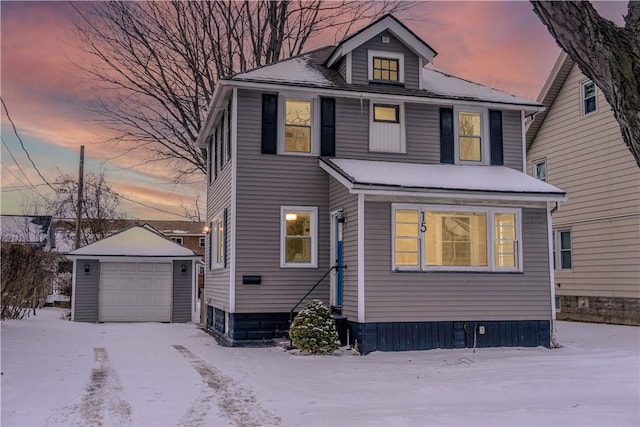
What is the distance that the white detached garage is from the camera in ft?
65.8

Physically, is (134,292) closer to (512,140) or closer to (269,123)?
(269,123)

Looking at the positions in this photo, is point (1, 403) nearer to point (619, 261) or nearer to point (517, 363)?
point (517, 363)

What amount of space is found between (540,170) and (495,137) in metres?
7.52

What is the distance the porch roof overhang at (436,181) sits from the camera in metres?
12.0

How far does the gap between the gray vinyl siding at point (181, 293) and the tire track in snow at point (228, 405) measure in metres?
11.7

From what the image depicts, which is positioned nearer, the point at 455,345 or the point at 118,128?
the point at 455,345

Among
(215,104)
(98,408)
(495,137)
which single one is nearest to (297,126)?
(215,104)

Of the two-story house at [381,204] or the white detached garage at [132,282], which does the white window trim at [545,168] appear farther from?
the white detached garage at [132,282]

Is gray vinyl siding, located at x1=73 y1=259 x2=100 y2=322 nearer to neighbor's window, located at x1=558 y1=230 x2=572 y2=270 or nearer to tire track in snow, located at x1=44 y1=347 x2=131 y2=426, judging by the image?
tire track in snow, located at x1=44 y1=347 x2=131 y2=426

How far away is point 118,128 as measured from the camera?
77.5 feet

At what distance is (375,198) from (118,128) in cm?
1487

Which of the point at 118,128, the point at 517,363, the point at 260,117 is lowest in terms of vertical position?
the point at 517,363

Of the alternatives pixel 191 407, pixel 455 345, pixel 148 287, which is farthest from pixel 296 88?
pixel 148 287

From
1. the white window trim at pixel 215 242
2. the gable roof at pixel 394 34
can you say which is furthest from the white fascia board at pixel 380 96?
the white window trim at pixel 215 242
